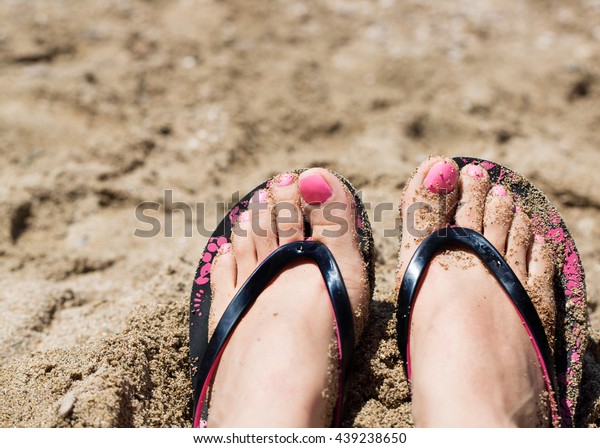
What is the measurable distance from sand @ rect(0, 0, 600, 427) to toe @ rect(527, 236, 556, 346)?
7.7 inches

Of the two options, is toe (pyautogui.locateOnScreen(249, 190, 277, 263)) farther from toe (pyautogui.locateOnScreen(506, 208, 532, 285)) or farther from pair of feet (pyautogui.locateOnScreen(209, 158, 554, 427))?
toe (pyautogui.locateOnScreen(506, 208, 532, 285))

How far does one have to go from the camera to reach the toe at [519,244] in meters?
1.58

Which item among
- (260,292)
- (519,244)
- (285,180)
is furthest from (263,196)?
(519,244)

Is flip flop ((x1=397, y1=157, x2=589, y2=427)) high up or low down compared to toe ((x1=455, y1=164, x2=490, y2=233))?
down

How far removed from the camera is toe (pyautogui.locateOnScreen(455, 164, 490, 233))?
1640 mm

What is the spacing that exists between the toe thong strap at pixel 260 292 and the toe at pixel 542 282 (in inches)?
22.1

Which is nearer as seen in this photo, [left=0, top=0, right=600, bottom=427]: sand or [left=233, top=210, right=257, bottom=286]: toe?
[left=0, top=0, right=600, bottom=427]: sand

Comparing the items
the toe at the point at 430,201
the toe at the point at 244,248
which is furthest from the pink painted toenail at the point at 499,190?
the toe at the point at 244,248

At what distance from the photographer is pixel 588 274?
180cm

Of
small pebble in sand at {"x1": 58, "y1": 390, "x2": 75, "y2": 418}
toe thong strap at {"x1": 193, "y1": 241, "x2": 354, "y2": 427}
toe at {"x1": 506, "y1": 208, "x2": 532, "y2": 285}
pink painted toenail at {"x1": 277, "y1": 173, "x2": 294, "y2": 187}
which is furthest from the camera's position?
pink painted toenail at {"x1": 277, "y1": 173, "x2": 294, "y2": 187}

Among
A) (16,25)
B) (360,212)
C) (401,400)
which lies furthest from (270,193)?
(16,25)

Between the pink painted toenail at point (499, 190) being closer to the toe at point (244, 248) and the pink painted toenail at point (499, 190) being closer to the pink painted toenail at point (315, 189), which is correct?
the pink painted toenail at point (315, 189)

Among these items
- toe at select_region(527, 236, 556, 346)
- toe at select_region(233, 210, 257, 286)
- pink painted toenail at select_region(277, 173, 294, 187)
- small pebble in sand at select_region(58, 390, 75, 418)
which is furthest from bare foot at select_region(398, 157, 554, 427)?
small pebble in sand at select_region(58, 390, 75, 418)
